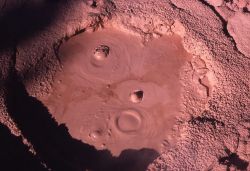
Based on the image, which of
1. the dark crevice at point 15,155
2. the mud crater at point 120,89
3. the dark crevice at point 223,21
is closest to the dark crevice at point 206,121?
the mud crater at point 120,89

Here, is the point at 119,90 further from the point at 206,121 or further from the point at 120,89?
the point at 206,121

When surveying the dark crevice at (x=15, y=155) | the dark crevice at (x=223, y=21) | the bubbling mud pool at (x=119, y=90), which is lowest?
the dark crevice at (x=15, y=155)

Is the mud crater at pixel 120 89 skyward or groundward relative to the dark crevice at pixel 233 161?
groundward

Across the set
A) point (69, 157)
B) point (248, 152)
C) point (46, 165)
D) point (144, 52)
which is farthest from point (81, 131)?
point (248, 152)

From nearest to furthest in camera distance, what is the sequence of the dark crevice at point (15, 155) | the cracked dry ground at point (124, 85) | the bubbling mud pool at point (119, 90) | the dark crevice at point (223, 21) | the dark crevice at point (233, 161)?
the dark crevice at point (15, 155), the dark crevice at point (233, 161), the cracked dry ground at point (124, 85), the bubbling mud pool at point (119, 90), the dark crevice at point (223, 21)

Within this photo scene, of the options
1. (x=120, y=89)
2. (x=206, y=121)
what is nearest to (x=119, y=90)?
→ (x=120, y=89)

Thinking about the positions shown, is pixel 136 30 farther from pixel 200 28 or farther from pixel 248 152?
pixel 248 152

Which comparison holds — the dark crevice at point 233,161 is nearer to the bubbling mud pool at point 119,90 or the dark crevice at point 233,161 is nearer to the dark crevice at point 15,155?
the bubbling mud pool at point 119,90
